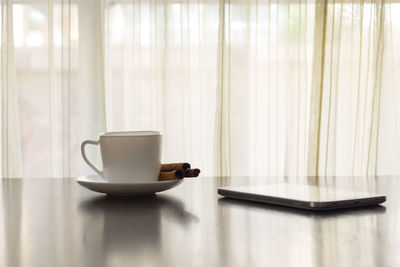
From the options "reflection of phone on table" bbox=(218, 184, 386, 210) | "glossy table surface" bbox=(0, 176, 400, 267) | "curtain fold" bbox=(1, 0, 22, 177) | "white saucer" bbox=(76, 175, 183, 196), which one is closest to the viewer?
"glossy table surface" bbox=(0, 176, 400, 267)

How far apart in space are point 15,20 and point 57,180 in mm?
2109

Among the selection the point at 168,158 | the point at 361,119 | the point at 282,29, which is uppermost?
the point at 282,29

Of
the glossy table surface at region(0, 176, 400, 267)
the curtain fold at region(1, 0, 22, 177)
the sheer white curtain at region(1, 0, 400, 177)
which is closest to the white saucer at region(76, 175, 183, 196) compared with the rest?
the glossy table surface at region(0, 176, 400, 267)

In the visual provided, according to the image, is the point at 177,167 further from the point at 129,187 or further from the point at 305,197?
the point at 305,197

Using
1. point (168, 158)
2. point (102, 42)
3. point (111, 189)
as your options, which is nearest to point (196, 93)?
point (168, 158)

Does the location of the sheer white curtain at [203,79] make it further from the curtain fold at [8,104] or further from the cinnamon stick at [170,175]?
the cinnamon stick at [170,175]

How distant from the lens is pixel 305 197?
793 mm

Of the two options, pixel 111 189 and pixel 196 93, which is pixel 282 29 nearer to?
pixel 196 93

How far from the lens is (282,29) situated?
3.17 meters

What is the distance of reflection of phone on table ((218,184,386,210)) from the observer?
2.47 ft

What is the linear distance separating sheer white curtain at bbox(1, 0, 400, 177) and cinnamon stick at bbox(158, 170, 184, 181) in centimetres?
214

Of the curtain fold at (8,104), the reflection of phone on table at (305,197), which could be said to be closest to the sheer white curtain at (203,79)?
the curtain fold at (8,104)

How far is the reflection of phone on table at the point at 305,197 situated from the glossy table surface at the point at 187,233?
0.01 meters

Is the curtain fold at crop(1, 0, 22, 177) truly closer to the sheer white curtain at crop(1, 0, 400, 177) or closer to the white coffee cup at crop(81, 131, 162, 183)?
the sheer white curtain at crop(1, 0, 400, 177)
